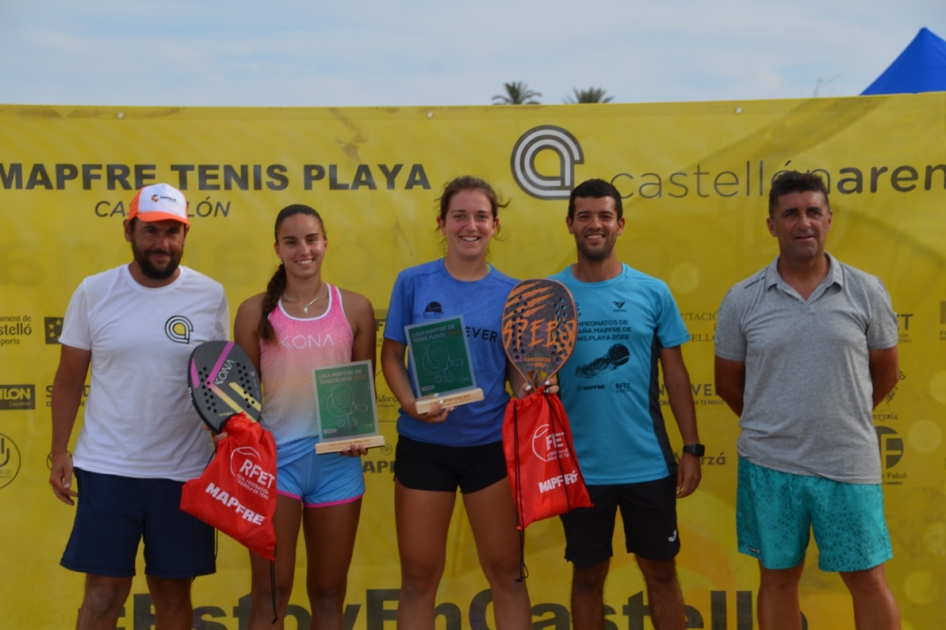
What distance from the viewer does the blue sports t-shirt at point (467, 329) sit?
A: 2.88 metres

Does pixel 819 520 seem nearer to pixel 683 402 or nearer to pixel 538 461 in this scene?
pixel 683 402

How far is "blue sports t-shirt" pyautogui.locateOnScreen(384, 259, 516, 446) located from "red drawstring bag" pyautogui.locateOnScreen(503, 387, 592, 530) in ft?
0.47

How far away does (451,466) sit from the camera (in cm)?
288

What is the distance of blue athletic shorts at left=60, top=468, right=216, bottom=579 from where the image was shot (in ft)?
9.49

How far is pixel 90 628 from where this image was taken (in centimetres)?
295

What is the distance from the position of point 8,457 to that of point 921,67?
5.33 metres

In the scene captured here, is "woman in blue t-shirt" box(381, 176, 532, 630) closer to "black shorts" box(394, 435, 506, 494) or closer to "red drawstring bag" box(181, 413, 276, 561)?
"black shorts" box(394, 435, 506, 494)

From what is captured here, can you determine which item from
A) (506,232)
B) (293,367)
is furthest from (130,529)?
(506,232)

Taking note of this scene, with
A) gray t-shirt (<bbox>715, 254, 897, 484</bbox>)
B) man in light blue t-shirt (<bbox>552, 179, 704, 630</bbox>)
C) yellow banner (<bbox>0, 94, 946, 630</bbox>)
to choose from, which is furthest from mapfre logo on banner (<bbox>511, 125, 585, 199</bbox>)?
gray t-shirt (<bbox>715, 254, 897, 484</bbox>)

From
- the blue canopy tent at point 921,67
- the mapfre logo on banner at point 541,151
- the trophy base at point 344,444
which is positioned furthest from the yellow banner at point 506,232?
the trophy base at point 344,444

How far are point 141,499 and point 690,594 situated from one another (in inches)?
101

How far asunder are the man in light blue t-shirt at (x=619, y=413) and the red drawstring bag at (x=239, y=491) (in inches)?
45.9

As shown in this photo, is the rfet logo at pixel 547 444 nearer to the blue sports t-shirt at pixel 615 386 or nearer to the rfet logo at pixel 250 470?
the blue sports t-shirt at pixel 615 386

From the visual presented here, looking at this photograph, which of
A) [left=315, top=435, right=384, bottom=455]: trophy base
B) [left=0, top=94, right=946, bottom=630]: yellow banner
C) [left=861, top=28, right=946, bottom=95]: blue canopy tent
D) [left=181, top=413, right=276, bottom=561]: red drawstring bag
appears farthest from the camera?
[left=861, top=28, right=946, bottom=95]: blue canopy tent
